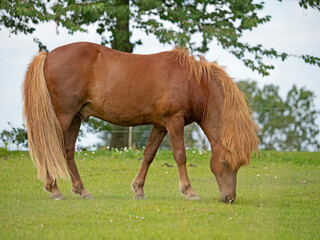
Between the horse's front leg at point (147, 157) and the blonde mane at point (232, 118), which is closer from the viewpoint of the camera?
the blonde mane at point (232, 118)

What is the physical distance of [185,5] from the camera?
16328mm

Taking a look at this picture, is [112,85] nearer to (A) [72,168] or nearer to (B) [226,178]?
(A) [72,168]

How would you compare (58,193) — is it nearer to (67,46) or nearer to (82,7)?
(67,46)

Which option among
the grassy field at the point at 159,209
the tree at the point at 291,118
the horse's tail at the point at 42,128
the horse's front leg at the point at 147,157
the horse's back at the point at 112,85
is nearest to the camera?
the grassy field at the point at 159,209

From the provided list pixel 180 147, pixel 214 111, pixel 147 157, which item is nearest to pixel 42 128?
pixel 147 157

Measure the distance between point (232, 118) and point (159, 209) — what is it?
174cm

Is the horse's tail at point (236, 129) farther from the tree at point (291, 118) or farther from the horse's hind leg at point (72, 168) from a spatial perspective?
the tree at point (291, 118)

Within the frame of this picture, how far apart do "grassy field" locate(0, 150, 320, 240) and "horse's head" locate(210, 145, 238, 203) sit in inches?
7.6

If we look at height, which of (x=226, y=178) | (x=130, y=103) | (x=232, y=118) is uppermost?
(x=130, y=103)

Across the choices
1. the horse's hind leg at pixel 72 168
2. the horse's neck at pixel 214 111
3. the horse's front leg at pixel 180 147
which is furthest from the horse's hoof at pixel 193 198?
the horse's hind leg at pixel 72 168

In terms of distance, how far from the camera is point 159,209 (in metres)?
6.23

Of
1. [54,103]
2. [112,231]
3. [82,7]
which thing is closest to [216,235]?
[112,231]

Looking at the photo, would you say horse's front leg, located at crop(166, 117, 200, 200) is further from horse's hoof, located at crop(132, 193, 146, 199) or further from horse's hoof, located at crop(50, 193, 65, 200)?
horse's hoof, located at crop(50, 193, 65, 200)

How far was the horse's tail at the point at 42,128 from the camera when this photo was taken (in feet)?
22.3
